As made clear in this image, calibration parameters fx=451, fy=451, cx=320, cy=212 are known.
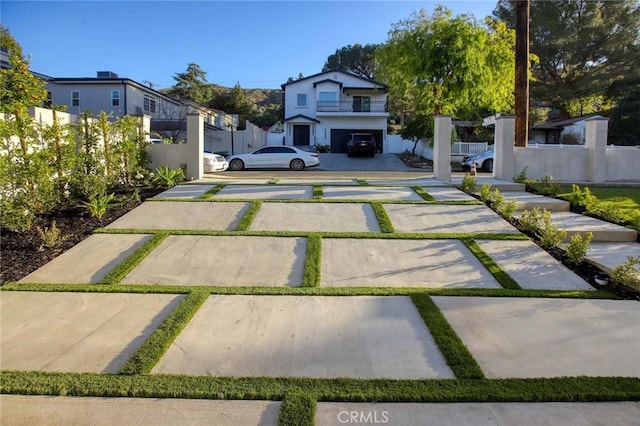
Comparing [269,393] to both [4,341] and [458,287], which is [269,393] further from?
[458,287]

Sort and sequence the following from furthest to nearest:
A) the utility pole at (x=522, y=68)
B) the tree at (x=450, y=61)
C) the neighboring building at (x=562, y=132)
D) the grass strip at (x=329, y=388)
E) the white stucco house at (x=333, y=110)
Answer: the white stucco house at (x=333, y=110) → the neighboring building at (x=562, y=132) → the tree at (x=450, y=61) → the utility pole at (x=522, y=68) → the grass strip at (x=329, y=388)

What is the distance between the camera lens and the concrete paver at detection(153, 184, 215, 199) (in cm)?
939

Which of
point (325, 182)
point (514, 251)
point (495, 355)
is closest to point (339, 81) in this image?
point (325, 182)

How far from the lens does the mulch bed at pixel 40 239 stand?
5547 mm

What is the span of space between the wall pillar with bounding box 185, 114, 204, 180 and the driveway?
12.3 metres

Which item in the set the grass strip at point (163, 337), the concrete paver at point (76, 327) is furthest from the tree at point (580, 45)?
the concrete paver at point (76, 327)

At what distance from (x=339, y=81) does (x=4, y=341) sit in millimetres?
35993

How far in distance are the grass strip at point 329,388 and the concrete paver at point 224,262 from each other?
81.1 inches

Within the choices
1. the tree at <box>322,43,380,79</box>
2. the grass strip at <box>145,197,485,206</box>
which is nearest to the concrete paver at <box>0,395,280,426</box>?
the grass strip at <box>145,197,485,206</box>

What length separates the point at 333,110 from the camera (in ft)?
120

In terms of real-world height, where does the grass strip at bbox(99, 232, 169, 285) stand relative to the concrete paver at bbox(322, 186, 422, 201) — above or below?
below

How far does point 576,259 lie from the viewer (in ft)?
19.2

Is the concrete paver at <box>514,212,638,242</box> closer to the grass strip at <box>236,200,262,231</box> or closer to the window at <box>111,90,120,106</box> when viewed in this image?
the grass strip at <box>236,200,262,231</box>

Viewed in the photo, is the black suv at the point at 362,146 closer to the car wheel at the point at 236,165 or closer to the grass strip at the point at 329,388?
the car wheel at the point at 236,165
